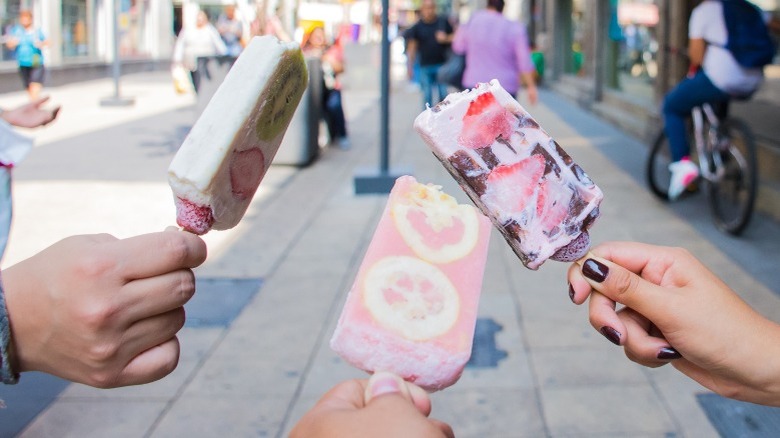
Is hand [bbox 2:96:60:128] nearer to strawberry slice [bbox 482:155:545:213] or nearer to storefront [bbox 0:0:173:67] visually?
strawberry slice [bbox 482:155:545:213]

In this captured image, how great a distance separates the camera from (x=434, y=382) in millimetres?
1559

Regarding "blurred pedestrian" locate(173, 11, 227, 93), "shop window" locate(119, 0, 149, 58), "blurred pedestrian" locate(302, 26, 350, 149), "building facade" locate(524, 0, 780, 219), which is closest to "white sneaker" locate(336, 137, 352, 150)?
"blurred pedestrian" locate(302, 26, 350, 149)

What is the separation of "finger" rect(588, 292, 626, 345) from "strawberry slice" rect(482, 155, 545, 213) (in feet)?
0.86

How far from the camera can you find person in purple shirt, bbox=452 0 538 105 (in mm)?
8180

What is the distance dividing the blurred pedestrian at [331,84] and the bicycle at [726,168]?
5864mm

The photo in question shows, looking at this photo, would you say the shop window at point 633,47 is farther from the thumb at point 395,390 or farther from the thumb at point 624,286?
the thumb at point 395,390

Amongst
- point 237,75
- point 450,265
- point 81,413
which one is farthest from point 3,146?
point 450,265

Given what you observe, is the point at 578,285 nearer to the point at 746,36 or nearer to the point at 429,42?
the point at 746,36

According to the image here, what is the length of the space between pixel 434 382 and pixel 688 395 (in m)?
2.85

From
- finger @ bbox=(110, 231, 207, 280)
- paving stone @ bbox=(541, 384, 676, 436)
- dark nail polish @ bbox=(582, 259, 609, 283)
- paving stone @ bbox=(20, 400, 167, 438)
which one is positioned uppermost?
finger @ bbox=(110, 231, 207, 280)

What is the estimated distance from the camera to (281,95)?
1693mm

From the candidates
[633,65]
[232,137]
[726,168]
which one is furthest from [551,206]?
[633,65]

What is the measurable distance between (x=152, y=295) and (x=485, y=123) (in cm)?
69

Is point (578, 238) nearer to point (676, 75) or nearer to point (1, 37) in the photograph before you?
point (676, 75)
